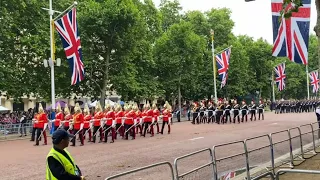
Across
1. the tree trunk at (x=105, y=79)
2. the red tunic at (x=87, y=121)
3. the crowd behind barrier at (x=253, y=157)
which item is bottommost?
the crowd behind barrier at (x=253, y=157)

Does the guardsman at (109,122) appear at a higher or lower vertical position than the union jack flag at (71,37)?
lower

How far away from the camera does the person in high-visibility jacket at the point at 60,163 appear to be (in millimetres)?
4820

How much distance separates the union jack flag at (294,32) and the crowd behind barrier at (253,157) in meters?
3.05

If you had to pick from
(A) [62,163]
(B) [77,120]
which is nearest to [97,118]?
(B) [77,120]

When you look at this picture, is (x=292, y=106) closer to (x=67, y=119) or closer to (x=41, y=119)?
(x=67, y=119)

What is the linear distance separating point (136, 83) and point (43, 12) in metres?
9.82

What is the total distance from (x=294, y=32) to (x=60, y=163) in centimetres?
1174

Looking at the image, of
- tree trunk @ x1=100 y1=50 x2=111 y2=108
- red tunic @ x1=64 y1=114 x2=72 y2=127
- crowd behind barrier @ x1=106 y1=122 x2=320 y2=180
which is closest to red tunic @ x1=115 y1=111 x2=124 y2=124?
red tunic @ x1=64 y1=114 x2=72 y2=127

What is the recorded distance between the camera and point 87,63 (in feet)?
107

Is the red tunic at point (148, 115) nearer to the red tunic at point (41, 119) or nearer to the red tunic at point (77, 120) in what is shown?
the red tunic at point (77, 120)

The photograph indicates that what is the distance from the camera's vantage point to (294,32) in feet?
48.0

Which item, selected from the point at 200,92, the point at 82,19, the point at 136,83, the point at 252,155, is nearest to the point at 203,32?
the point at 200,92

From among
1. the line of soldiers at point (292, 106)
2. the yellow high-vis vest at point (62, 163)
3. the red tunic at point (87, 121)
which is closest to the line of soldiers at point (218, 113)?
the red tunic at point (87, 121)

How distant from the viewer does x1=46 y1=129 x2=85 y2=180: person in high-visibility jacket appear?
4820 millimetres
